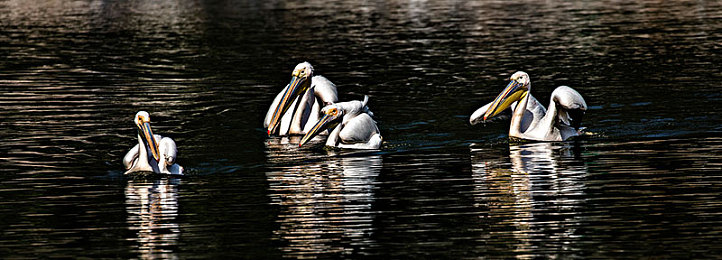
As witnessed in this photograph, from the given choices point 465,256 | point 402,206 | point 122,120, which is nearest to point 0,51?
point 122,120

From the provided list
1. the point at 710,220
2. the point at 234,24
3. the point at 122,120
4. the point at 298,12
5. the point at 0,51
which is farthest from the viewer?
the point at 298,12

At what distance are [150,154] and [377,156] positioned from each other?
284cm

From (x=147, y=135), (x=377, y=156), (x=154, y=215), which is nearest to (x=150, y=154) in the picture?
(x=147, y=135)

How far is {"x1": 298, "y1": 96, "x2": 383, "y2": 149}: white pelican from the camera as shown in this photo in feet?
49.4

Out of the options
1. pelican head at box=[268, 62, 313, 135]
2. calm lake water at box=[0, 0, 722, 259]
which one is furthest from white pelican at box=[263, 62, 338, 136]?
calm lake water at box=[0, 0, 722, 259]

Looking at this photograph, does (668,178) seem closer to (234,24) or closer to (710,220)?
(710,220)

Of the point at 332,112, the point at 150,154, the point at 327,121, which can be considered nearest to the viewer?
the point at 150,154

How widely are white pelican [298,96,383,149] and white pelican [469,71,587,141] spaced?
1.53m

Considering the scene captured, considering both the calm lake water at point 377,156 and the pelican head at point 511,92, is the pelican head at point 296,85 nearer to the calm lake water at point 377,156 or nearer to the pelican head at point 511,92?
the calm lake water at point 377,156

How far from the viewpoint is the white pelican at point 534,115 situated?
594 inches

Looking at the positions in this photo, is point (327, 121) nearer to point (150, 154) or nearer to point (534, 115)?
point (534, 115)

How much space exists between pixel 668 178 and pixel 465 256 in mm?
3913

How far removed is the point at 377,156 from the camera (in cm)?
1455

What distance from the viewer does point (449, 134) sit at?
16.1 metres
